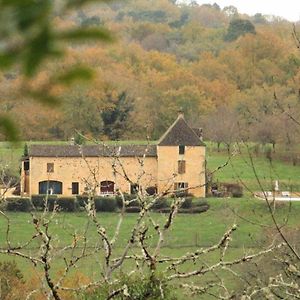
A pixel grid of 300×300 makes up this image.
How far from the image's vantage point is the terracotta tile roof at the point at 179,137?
123 ft

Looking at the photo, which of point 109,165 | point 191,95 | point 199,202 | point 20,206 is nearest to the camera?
point 20,206

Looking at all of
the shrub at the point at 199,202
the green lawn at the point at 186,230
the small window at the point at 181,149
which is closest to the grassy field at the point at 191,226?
the green lawn at the point at 186,230

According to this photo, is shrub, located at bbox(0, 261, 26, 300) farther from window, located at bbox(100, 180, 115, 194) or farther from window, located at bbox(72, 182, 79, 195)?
window, located at bbox(72, 182, 79, 195)

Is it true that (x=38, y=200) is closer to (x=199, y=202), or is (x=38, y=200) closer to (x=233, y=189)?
(x=199, y=202)

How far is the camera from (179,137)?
37.9 metres

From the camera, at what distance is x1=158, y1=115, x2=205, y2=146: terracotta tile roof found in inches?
1478

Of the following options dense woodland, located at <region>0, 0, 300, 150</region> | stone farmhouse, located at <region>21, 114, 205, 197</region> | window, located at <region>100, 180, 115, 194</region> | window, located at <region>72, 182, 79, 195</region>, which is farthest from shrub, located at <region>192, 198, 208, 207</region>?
window, located at <region>72, 182, 79, 195</region>

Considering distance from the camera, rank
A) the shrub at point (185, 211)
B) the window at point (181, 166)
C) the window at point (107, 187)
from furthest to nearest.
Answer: the window at point (181, 166), the window at point (107, 187), the shrub at point (185, 211)

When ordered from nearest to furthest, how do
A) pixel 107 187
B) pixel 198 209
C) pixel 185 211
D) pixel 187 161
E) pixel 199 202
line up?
pixel 198 209 < pixel 185 211 < pixel 199 202 < pixel 107 187 < pixel 187 161

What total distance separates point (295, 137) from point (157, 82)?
17.5 metres

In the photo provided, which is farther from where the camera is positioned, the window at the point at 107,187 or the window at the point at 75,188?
the window at the point at 75,188

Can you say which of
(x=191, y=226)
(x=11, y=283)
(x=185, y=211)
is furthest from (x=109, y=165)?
(x=11, y=283)

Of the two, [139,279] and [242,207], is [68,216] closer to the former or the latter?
[242,207]

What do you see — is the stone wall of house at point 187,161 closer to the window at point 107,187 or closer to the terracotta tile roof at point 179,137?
the terracotta tile roof at point 179,137
